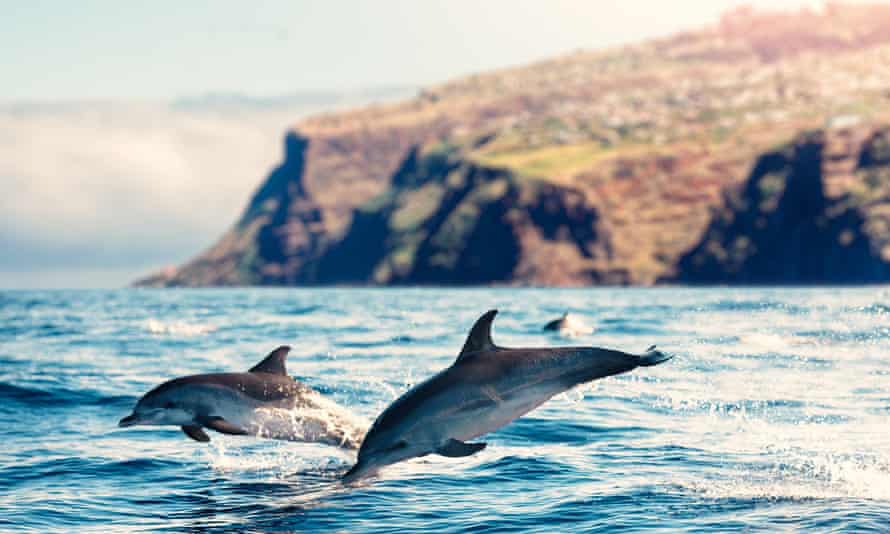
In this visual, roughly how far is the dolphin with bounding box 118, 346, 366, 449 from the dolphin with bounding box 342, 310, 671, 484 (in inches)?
111

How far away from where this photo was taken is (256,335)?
138ft

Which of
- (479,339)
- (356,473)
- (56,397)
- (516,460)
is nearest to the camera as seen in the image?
(356,473)

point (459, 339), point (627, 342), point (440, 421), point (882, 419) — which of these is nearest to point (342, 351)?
point (459, 339)

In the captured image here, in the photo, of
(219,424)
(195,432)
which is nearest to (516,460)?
(219,424)

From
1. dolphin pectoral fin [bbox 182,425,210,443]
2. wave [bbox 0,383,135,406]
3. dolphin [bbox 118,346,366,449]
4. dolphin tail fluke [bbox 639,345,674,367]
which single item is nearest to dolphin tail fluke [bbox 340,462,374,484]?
dolphin [bbox 118,346,366,449]

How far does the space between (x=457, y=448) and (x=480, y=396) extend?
64 centimetres


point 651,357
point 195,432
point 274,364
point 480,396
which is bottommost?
point 195,432

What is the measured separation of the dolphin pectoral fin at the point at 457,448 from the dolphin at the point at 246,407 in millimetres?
3438

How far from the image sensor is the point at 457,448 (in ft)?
34.5

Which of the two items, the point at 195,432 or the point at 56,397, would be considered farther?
the point at 56,397

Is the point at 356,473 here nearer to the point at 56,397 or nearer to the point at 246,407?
the point at 246,407

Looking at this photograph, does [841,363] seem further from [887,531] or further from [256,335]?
[256,335]

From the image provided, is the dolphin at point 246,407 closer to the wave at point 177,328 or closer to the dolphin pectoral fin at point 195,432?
the dolphin pectoral fin at point 195,432

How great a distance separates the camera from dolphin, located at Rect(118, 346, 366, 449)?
13.5 metres
